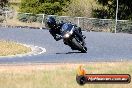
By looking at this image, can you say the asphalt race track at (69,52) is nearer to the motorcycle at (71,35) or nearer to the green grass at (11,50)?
the motorcycle at (71,35)

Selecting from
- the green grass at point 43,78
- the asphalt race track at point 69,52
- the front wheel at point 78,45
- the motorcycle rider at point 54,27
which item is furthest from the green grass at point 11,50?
the green grass at point 43,78

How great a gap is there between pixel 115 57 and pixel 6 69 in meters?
6.88

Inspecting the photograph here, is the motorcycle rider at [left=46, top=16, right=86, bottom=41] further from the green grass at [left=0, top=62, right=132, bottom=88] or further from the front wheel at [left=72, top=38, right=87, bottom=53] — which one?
the green grass at [left=0, top=62, right=132, bottom=88]

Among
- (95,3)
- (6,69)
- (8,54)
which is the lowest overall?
(95,3)

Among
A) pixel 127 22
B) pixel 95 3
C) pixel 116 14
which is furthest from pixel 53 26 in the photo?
pixel 95 3

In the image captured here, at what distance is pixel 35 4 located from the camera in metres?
49.0

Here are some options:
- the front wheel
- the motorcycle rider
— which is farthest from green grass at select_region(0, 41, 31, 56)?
the front wheel

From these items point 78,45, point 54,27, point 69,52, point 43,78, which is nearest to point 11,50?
point 69,52

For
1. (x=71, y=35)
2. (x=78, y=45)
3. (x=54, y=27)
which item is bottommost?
(x=78, y=45)

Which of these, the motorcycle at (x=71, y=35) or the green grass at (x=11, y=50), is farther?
the green grass at (x=11, y=50)

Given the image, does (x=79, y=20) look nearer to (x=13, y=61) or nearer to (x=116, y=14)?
(x=116, y=14)

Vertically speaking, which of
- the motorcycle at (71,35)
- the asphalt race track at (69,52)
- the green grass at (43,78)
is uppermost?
the green grass at (43,78)

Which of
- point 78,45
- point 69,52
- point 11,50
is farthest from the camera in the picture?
point 69,52

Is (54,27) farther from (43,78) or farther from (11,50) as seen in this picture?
(43,78)
